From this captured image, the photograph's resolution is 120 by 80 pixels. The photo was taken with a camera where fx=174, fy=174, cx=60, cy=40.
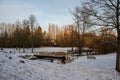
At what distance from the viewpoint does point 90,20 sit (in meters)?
14.6

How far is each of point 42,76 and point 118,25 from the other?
7854 mm

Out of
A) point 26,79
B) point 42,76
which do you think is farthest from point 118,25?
point 26,79

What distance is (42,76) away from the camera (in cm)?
908

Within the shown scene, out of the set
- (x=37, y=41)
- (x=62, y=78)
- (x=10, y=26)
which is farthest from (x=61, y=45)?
(x=62, y=78)

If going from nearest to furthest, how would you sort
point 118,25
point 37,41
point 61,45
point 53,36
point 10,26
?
point 118,25, point 37,41, point 61,45, point 10,26, point 53,36

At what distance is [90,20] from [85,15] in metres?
0.61

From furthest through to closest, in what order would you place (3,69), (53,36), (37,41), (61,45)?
(53,36) → (61,45) → (37,41) → (3,69)

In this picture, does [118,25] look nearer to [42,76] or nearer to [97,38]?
[97,38]

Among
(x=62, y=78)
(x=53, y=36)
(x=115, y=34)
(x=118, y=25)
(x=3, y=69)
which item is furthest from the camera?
(x=53, y=36)

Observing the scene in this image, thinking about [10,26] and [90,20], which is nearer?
[90,20]

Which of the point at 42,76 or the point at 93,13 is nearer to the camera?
the point at 42,76

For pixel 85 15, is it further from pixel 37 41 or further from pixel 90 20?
pixel 37 41

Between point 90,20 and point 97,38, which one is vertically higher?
point 90,20

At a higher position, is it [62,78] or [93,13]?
[93,13]
